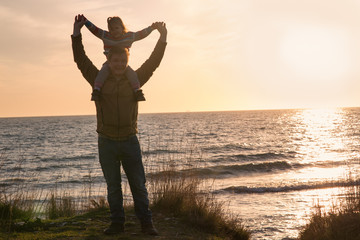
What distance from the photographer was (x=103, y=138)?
4.57 metres

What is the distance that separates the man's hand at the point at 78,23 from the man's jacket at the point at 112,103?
0.06 metres

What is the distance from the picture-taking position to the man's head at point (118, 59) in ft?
14.4

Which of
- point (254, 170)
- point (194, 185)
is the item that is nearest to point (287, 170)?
point (254, 170)

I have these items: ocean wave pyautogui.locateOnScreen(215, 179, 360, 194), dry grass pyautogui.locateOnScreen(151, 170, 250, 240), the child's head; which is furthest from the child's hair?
ocean wave pyautogui.locateOnScreen(215, 179, 360, 194)

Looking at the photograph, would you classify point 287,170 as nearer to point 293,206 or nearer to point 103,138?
point 293,206

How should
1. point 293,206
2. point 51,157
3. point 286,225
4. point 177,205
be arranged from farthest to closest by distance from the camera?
1. point 51,157
2. point 293,206
3. point 286,225
4. point 177,205

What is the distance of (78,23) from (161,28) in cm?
106

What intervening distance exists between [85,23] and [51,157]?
26593 mm

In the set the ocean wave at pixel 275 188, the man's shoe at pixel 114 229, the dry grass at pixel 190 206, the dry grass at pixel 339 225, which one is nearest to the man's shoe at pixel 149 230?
the man's shoe at pixel 114 229

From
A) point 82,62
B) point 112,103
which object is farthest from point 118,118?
point 82,62

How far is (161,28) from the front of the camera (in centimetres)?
474

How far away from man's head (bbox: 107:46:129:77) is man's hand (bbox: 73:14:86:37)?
0.50 metres

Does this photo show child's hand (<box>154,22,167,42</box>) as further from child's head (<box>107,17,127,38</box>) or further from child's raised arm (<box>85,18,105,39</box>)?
child's raised arm (<box>85,18,105,39</box>)

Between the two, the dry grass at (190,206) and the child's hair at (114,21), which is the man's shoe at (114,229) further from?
the child's hair at (114,21)
